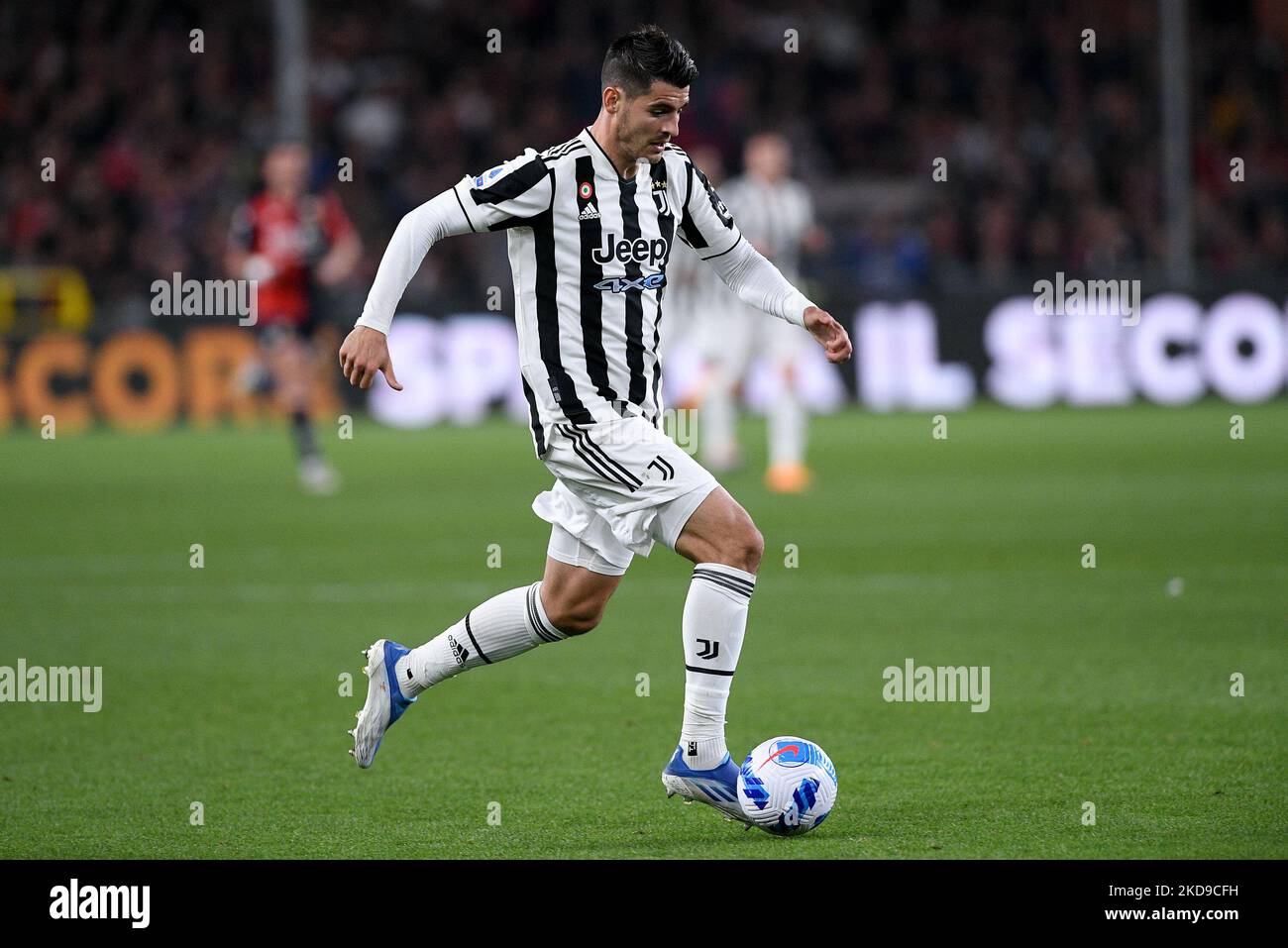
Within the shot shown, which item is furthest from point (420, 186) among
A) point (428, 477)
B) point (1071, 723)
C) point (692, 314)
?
point (1071, 723)

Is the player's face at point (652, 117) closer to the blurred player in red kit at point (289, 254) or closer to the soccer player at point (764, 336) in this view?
the soccer player at point (764, 336)

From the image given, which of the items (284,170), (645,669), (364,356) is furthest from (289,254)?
(364,356)

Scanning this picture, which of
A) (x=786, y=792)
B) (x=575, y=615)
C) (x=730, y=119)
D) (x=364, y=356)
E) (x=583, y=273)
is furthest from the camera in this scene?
(x=730, y=119)

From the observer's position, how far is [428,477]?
48.0 feet

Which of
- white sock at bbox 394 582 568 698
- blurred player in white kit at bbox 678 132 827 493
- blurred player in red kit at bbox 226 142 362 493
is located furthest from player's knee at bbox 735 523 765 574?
blurred player in red kit at bbox 226 142 362 493

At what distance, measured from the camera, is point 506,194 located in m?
5.01

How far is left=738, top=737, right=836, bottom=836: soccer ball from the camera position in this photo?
4.85 meters

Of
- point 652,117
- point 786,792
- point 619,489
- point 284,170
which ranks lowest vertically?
point 786,792

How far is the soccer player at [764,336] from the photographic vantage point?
530 inches

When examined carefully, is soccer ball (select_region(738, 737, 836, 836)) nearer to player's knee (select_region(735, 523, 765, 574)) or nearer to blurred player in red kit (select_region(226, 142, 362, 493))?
player's knee (select_region(735, 523, 765, 574))

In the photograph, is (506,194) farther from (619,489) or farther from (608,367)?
(619,489)

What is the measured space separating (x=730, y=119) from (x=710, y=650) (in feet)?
68.2

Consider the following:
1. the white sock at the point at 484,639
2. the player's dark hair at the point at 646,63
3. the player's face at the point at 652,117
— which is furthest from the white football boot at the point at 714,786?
the player's dark hair at the point at 646,63

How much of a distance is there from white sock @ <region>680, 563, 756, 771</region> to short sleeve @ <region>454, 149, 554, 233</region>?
3.45 feet
